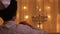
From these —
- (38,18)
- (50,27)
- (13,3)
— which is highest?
(13,3)

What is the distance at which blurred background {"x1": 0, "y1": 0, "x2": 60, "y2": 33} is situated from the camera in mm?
4535

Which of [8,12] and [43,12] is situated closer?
[8,12]

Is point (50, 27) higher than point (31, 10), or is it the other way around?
point (31, 10)

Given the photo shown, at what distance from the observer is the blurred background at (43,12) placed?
4.54 m

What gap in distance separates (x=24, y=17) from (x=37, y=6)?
1.39 ft

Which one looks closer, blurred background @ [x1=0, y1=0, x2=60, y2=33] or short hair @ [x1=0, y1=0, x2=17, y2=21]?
short hair @ [x1=0, y1=0, x2=17, y2=21]

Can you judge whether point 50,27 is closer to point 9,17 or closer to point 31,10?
point 31,10

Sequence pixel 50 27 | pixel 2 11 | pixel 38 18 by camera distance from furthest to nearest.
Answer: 1. pixel 50 27
2. pixel 38 18
3. pixel 2 11

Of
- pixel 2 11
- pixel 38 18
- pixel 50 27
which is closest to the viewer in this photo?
pixel 2 11

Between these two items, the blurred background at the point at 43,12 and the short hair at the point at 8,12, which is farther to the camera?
the blurred background at the point at 43,12

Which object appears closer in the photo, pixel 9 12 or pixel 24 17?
pixel 9 12

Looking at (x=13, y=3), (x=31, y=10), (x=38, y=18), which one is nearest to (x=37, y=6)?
(x=31, y=10)

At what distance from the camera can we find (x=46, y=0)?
15.2 ft

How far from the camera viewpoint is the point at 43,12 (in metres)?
4.56
